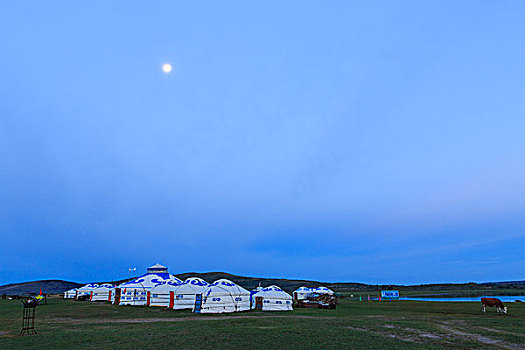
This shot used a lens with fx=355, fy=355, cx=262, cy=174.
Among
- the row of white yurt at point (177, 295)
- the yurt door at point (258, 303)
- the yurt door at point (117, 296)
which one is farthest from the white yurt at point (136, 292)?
the yurt door at point (258, 303)

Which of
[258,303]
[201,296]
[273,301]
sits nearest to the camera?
[201,296]

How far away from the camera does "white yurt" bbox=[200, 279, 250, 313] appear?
3406cm

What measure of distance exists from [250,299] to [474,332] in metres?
22.8

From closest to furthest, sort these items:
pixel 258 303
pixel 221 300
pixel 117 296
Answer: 1. pixel 221 300
2. pixel 258 303
3. pixel 117 296

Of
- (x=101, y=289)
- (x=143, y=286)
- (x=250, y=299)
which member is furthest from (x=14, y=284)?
(x=250, y=299)

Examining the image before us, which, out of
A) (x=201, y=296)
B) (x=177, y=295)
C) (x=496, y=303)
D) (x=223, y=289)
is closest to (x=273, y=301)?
(x=223, y=289)

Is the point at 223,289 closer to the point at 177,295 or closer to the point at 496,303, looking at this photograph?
the point at 177,295

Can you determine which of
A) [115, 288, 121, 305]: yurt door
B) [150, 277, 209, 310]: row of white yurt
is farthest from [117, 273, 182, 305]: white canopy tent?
[150, 277, 209, 310]: row of white yurt

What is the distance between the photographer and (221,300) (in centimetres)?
3441

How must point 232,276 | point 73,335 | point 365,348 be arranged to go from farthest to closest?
point 232,276 → point 73,335 → point 365,348

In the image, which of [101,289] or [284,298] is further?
[101,289]

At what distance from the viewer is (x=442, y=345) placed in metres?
16.0

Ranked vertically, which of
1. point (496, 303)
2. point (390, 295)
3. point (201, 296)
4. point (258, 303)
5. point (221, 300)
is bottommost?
point (390, 295)

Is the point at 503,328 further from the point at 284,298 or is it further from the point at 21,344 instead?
the point at 21,344
